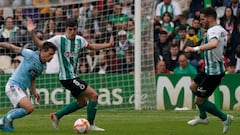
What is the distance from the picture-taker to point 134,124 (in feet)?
54.6

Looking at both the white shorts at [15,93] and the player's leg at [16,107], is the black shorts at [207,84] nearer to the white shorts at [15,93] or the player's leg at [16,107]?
the player's leg at [16,107]

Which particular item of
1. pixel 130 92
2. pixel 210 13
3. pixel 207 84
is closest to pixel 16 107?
pixel 207 84

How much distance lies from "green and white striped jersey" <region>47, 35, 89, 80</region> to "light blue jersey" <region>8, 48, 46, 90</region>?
0.53 meters

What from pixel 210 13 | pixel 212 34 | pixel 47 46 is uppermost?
pixel 210 13

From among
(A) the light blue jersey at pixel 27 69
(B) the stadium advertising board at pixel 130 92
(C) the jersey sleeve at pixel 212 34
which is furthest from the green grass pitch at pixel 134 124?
(C) the jersey sleeve at pixel 212 34

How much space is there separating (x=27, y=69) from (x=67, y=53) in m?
0.89

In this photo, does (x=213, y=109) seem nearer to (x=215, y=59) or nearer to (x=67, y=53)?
(x=215, y=59)

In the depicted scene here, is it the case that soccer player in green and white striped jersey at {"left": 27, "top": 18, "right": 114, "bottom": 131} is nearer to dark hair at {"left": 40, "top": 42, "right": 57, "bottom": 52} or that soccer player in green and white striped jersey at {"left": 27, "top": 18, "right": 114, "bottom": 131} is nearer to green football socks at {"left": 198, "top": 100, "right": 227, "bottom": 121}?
dark hair at {"left": 40, "top": 42, "right": 57, "bottom": 52}

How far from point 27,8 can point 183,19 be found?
197 inches

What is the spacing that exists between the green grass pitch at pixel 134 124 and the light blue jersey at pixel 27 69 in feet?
3.02

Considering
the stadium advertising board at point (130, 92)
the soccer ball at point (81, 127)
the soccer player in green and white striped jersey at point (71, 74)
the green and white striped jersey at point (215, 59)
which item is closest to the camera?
the soccer ball at point (81, 127)

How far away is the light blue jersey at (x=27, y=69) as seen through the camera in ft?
49.6

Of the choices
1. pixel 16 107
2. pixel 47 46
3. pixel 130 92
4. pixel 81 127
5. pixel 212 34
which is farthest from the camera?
pixel 130 92

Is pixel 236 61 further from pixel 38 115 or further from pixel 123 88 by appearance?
pixel 38 115
